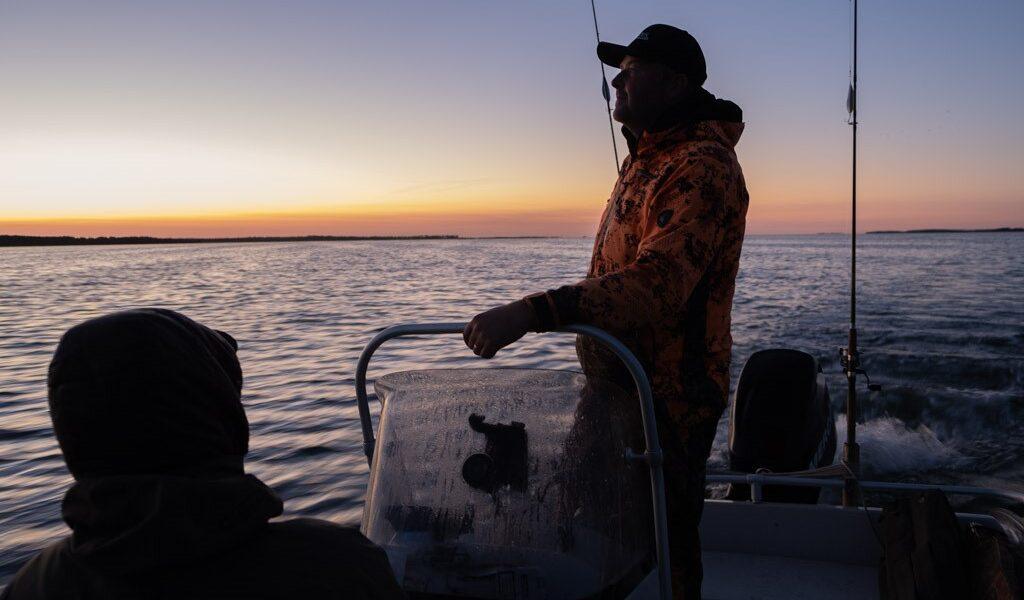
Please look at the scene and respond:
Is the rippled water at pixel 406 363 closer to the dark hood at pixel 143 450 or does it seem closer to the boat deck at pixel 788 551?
the boat deck at pixel 788 551

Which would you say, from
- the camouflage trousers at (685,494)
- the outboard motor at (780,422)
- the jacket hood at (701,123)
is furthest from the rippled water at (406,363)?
the jacket hood at (701,123)

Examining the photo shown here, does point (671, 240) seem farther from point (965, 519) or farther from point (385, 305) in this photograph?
point (385, 305)

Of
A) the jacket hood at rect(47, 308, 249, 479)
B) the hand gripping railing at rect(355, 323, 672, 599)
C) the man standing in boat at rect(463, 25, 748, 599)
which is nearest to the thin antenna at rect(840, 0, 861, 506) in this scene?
the man standing in boat at rect(463, 25, 748, 599)

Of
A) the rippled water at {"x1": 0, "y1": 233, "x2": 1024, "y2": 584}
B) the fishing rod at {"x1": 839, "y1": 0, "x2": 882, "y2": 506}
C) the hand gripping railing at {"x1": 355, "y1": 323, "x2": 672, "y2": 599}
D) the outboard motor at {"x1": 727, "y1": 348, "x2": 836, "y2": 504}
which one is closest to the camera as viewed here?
the hand gripping railing at {"x1": 355, "y1": 323, "x2": 672, "y2": 599}

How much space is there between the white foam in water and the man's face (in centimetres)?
455

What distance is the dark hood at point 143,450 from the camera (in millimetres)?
986

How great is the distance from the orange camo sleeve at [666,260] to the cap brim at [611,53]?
514 millimetres

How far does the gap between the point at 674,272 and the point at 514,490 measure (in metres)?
0.67

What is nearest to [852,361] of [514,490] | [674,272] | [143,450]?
[674,272]

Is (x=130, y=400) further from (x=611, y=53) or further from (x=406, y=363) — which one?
(x=406, y=363)

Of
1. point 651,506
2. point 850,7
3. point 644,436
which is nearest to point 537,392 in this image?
point 644,436

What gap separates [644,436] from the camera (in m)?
1.83

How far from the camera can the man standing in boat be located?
1.73 m

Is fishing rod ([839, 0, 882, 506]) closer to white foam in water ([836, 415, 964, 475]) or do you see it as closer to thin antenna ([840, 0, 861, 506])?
thin antenna ([840, 0, 861, 506])
